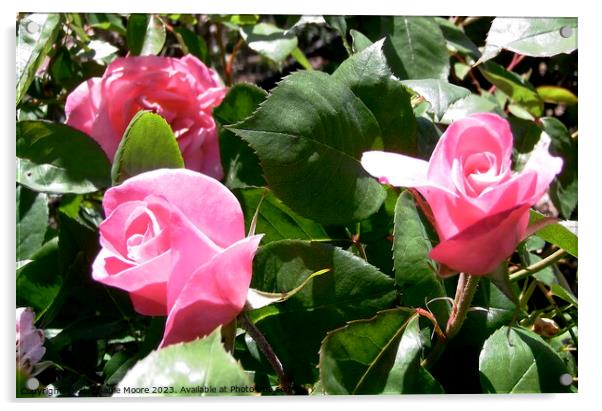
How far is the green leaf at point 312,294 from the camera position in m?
0.50

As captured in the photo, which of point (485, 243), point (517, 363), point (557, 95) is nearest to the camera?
point (485, 243)

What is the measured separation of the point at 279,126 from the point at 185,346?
0.51 ft

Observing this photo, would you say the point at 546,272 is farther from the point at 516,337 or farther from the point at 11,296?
the point at 11,296

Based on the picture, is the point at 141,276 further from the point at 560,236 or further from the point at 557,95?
the point at 557,95

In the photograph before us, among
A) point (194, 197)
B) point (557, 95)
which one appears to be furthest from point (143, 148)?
point (557, 95)

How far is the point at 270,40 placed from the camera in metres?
0.71

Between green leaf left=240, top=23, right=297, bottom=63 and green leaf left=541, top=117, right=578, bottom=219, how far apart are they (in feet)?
0.78

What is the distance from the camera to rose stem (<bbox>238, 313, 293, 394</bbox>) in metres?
0.47

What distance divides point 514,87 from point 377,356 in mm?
341

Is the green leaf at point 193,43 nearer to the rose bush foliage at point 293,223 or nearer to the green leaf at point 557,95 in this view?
the rose bush foliage at point 293,223

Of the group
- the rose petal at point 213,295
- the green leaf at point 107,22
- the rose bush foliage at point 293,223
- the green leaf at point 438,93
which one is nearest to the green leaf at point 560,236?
the rose bush foliage at point 293,223
